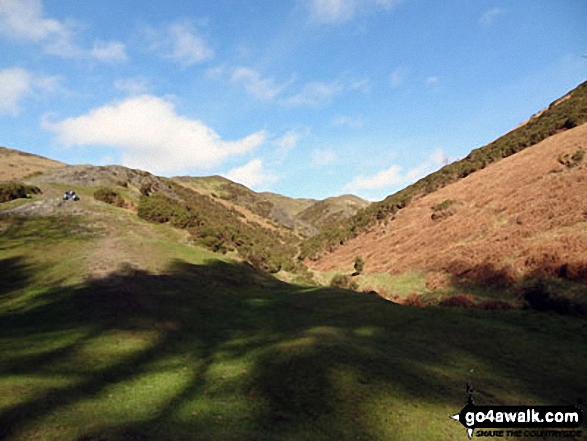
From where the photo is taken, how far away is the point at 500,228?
31.0m

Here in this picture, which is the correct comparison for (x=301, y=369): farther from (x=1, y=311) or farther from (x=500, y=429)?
(x=1, y=311)

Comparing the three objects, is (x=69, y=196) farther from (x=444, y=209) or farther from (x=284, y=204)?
(x=284, y=204)

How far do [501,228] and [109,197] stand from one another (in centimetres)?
4059

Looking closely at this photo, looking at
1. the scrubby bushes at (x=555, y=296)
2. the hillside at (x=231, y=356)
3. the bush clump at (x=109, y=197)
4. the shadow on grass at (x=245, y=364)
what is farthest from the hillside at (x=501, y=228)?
the bush clump at (x=109, y=197)

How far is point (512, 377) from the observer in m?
10.7

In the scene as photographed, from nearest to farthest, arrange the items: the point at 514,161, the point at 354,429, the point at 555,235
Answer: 1. the point at 354,429
2. the point at 555,235
3. the point at 514,161

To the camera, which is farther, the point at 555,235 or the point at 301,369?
the point at 555,235

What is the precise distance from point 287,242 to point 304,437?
6130 cm

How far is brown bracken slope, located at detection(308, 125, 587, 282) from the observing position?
23688 millimetres

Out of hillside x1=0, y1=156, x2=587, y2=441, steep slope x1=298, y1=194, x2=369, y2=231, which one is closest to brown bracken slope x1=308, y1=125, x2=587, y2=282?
hillside x1=0, y1=156, x2=587, y2=441

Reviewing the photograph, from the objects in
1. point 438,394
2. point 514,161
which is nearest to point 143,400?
point 438,394

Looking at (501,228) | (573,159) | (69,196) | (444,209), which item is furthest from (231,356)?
(573,159)

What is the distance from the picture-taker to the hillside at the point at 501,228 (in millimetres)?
23547

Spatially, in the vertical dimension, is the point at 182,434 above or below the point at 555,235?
below
